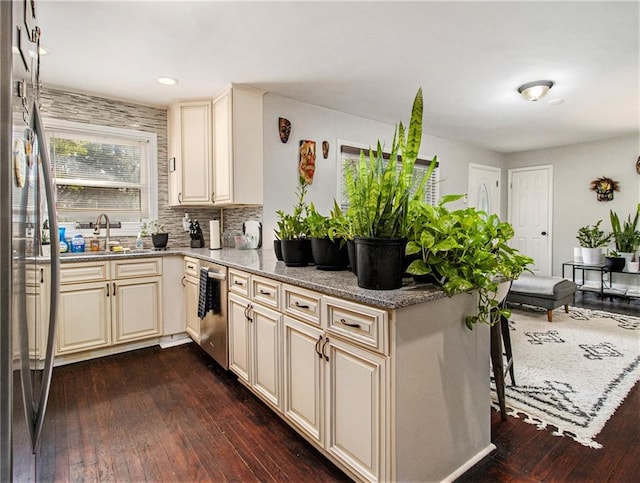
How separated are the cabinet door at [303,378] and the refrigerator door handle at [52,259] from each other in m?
0.97

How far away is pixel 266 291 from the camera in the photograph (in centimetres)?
202

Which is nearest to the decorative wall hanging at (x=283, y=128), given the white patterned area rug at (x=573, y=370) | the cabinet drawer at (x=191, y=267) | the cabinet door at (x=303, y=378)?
the cabinet drawer at (x=191, y=267)

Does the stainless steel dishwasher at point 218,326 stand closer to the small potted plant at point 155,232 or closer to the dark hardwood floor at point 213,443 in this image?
the dark hardwood floor at point 213,443

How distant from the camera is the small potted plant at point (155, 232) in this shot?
3500 mm

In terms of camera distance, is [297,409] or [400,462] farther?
[297,409]

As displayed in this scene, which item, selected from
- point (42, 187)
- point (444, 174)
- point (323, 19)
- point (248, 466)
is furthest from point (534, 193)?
point (42, 187)

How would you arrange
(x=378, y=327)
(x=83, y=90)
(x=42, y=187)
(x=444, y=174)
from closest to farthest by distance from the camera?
(x=42, y=187) → (x=378, y=327) → (x=83, y=90) → (x=444, y=174)

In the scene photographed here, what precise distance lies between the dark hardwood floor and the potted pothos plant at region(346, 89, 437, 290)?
3.15 ft

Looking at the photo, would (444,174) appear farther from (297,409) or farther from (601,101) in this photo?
(297,409)

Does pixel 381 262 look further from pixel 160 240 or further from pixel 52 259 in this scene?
pixel 160 240

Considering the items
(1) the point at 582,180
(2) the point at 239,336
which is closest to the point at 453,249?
(2) the point at 239,336

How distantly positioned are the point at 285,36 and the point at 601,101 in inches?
135

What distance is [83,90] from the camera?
3.24 meters

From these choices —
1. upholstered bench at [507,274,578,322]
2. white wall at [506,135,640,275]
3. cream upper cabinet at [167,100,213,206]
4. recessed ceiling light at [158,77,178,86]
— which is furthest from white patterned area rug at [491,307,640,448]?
recessed ceiling light at [158,77,178,86]
